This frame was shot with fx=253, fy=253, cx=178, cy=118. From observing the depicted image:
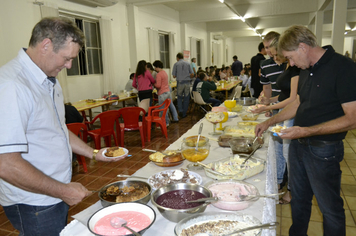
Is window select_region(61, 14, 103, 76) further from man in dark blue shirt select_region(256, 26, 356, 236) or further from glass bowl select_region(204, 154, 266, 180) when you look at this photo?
man in dark blue shirt select_region(256, 26, 356, 236)

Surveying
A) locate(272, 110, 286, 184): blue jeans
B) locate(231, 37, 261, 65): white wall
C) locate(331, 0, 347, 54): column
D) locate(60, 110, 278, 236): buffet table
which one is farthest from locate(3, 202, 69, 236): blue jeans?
locate(231, 37, 261, 65): white wall

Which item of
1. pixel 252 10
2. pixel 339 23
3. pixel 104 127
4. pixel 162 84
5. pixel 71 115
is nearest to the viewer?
pixel 71 115

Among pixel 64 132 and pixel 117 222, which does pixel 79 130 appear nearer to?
pixel 64 132

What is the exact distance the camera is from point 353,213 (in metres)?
2.29

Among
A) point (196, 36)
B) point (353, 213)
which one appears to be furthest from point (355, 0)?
point (353, 213)

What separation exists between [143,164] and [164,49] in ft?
23.1

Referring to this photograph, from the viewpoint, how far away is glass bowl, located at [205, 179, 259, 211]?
1056mm

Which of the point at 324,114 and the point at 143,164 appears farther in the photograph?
the point at 143,164

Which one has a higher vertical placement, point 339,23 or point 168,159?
point 339,23

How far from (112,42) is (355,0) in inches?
305

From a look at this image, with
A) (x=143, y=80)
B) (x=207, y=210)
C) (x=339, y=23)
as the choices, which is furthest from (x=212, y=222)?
(x=339, y=23)

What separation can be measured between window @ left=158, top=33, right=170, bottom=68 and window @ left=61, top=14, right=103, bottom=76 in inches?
128

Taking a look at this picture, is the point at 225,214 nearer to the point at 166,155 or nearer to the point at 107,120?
the point at 166,155

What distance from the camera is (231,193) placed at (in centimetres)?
115
